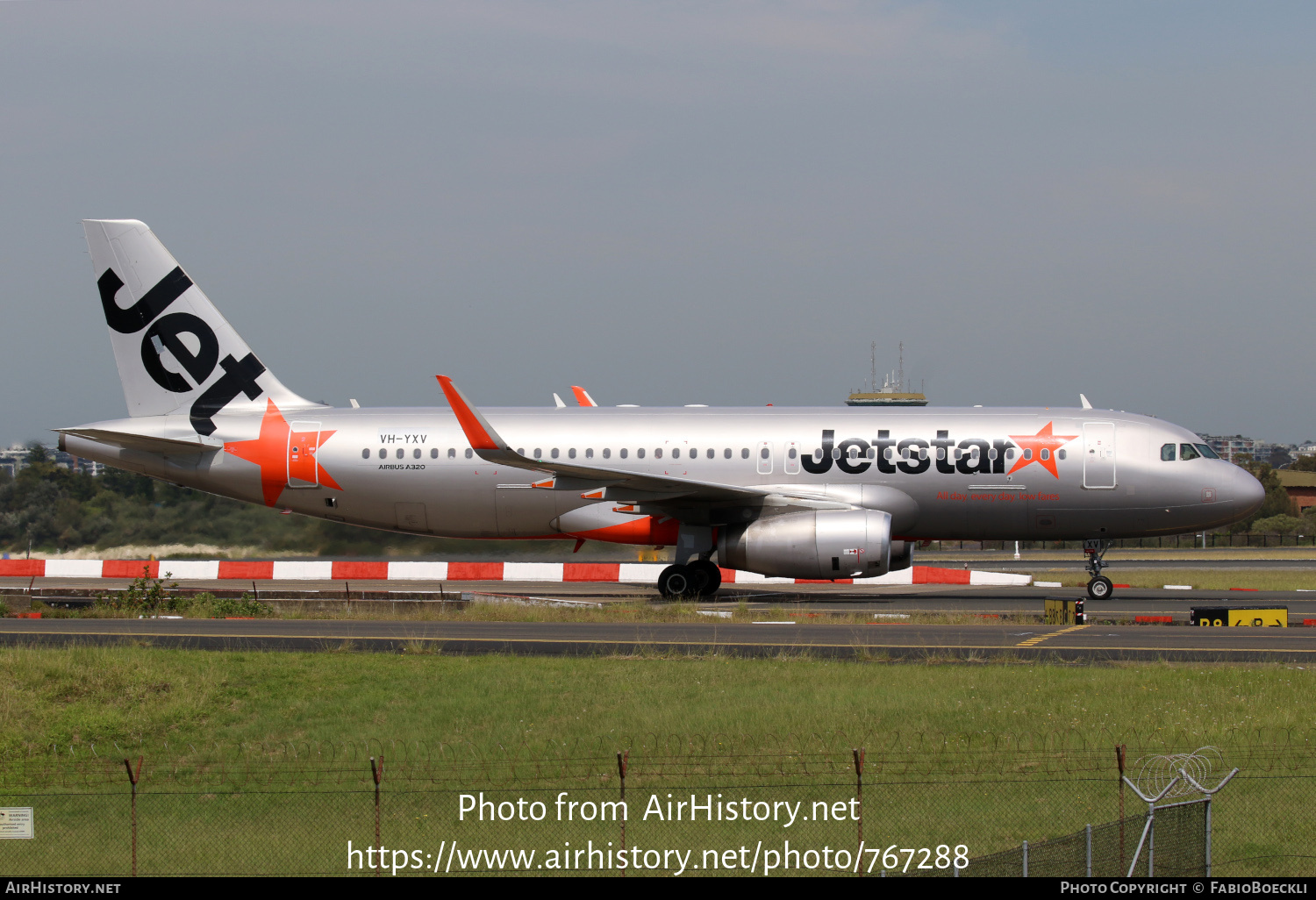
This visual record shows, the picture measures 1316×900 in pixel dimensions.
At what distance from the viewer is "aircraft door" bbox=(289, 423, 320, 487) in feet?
105

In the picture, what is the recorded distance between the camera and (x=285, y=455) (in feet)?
105

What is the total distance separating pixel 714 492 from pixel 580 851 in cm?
1726

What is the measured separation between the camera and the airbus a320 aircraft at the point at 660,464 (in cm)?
2934

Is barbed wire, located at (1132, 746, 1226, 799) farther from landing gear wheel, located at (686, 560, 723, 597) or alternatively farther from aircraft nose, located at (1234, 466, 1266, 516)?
aircraft nose, located at (1234, 466, 1266, 516)

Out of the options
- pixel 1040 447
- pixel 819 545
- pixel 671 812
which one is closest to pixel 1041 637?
pixel 819 545

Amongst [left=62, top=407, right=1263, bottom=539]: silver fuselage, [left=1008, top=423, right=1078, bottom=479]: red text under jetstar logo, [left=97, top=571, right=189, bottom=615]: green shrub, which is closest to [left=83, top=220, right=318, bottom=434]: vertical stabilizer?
[left=62, top=407, right=1263, bottom=539]: silver fuselage

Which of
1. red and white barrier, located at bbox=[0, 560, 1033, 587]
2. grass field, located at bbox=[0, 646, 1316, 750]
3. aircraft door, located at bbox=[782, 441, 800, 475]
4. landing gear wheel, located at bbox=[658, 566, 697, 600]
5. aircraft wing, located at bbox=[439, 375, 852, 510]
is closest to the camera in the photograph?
grass field, located at bbox=[0, 646, 1316, 750]

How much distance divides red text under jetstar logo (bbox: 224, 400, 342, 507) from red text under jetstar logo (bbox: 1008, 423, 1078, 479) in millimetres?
17456

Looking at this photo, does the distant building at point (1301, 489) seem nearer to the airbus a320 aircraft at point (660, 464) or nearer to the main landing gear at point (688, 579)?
the airbus a320 aircraft at point (660, 464)

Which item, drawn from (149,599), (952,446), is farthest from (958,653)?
(149,599)

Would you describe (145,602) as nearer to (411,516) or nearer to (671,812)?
(411,516)

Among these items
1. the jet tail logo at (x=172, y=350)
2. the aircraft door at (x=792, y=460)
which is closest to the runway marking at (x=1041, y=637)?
the aircraft door at (x=792, y=460)

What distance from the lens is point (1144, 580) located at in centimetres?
4112

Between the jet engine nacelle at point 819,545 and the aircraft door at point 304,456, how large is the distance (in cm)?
1137
